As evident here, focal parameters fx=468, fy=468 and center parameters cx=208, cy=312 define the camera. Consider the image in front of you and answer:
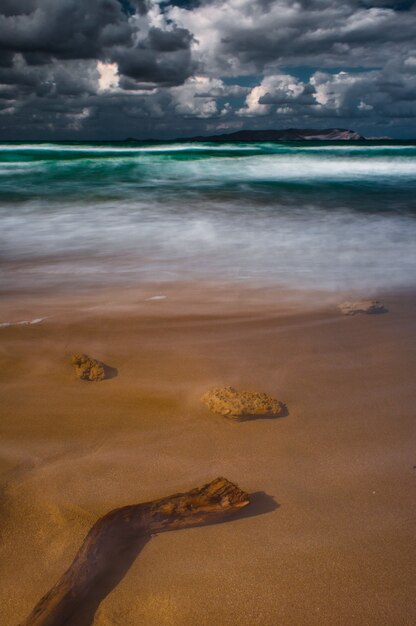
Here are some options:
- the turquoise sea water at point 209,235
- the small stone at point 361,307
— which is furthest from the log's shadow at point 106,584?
the turquoise sea water at point 209,235

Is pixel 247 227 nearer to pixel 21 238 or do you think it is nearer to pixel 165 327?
pixel 21 238

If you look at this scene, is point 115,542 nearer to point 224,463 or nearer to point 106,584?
point 106,584

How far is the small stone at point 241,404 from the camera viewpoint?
219 centimetres

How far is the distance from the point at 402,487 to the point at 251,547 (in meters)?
0.67

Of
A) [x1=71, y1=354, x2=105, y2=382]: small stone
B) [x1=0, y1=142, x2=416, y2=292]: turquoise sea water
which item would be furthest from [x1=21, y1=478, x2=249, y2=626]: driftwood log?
[x1=0, y1=142, x2=416, y2=292]: turquoise sea water

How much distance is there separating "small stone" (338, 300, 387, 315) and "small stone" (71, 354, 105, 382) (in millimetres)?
1935

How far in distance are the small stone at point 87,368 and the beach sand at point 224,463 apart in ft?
0.26

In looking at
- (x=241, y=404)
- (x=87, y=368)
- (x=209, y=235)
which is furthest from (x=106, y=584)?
(x=209, y=235)

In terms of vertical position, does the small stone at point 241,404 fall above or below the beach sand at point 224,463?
above

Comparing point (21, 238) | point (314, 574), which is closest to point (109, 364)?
point (314, 574)

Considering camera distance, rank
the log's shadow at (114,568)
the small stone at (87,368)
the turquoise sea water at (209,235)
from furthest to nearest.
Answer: the turquoise sea water at (209,235) → the small stone at (87,368) → the log's shadow at (114,568)

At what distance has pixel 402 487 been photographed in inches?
72.1

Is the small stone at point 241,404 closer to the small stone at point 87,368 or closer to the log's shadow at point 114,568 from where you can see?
the log's shadow at point 114,568

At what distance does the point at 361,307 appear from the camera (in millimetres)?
3592
